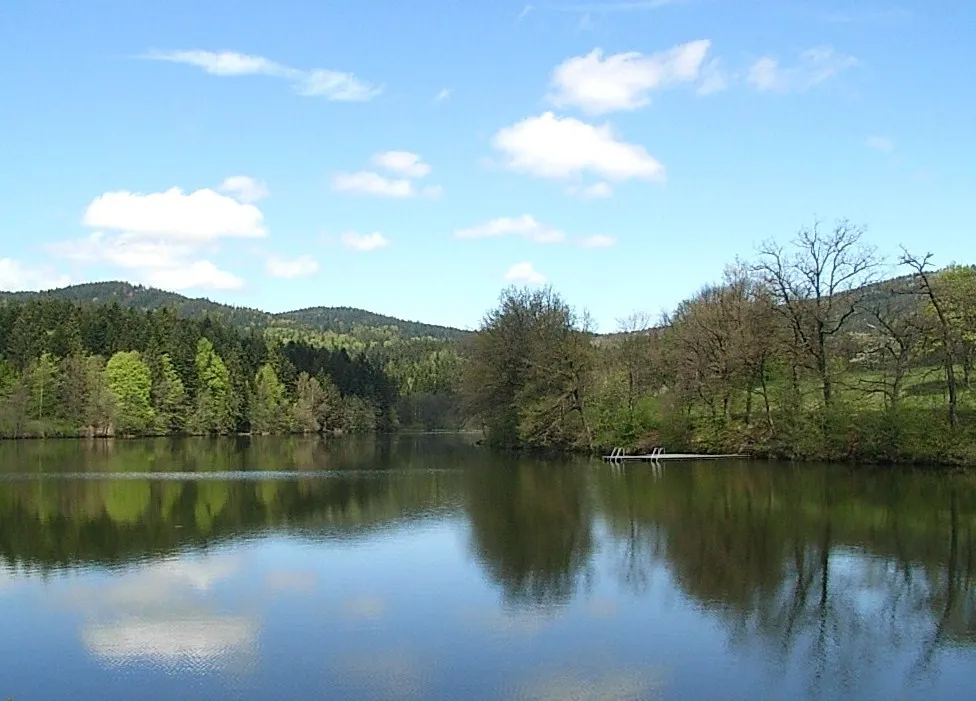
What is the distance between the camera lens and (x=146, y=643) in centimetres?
1287

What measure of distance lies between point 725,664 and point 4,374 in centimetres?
7948

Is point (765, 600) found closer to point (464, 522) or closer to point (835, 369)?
point (464, 522)

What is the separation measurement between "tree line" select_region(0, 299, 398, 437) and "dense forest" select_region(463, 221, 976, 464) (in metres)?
35.6

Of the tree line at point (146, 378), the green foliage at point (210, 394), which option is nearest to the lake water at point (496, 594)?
the tree line at point (146, 378)

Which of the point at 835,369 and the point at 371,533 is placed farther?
the point at 835,369

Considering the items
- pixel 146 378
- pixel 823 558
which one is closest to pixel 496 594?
pixel 823 558

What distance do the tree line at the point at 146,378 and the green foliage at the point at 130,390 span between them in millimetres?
90

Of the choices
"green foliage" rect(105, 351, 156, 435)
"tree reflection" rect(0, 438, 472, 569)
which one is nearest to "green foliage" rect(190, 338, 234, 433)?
"green foliage" rect(105, 351, 156, 435)

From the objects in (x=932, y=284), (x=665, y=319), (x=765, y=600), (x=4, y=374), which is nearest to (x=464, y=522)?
(x=765, y=600)

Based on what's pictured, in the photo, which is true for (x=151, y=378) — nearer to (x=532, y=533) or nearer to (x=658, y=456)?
(x=658, y=456)

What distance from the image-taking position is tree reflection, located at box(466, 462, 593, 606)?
655 inches

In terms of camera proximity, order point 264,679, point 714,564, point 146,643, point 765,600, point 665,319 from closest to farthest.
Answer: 1. point 264,679
2. point 146,643
3. point 765,600
4. point 714,564
5. point 665,319

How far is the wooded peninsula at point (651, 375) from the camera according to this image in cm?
3878

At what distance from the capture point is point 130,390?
80.4 metres
